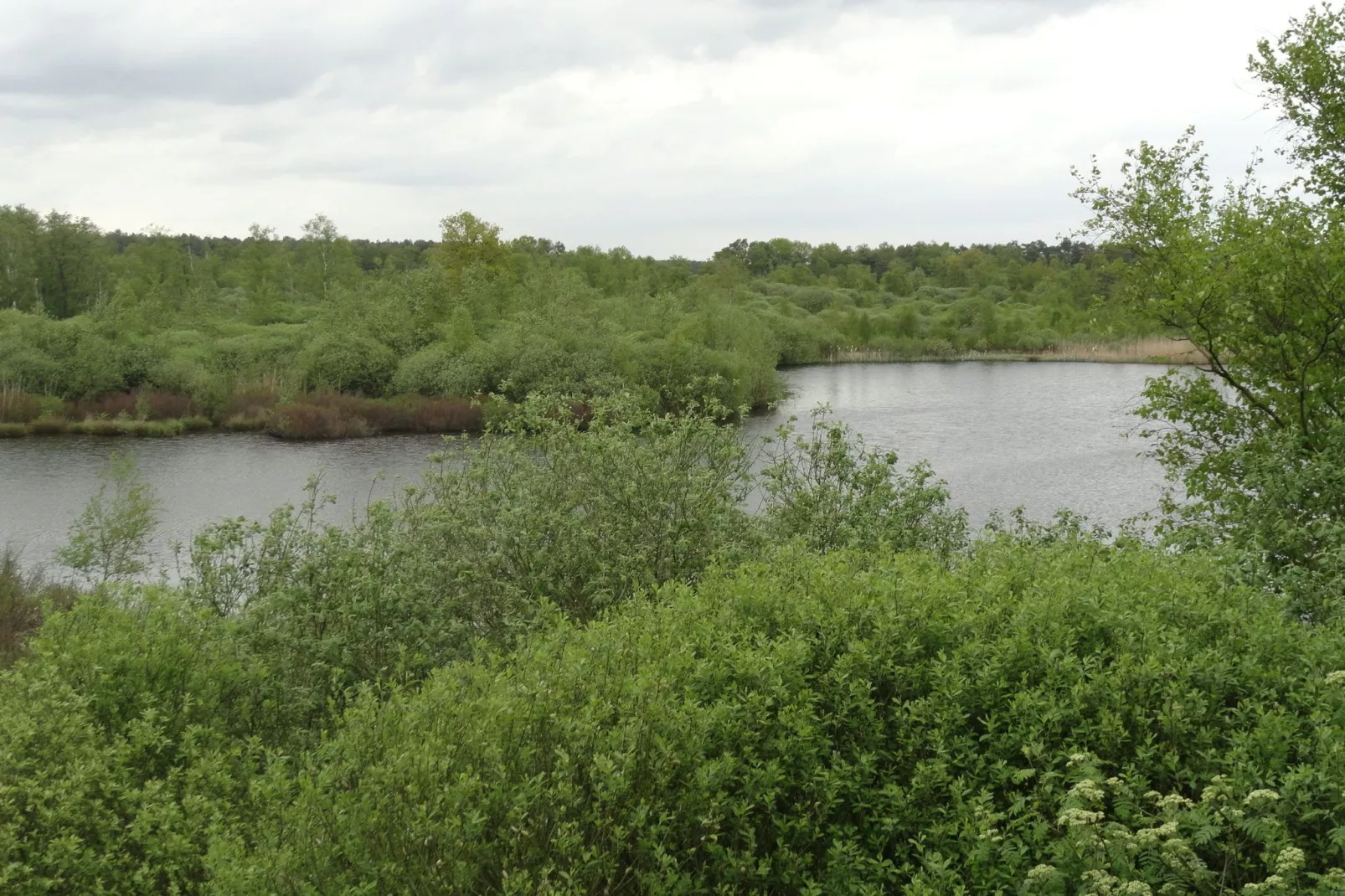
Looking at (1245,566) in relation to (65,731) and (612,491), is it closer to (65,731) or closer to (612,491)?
(612,491)

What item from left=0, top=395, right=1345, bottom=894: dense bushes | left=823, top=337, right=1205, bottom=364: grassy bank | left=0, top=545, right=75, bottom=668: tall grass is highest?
left=823, top=337, right=1205, bottom=364: grassy bank

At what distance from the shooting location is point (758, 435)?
30.4m

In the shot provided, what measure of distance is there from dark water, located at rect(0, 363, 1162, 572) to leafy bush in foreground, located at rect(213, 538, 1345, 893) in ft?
43.2

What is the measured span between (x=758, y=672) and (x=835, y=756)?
1.80ft

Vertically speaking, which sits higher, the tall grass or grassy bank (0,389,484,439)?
grassy bank (0,389,484,439)

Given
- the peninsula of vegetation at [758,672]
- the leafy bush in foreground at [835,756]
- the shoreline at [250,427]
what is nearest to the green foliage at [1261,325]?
the peninsula of vegetation at [758,672]

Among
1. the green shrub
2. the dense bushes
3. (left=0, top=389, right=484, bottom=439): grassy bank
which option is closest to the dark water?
(left=0, top=389, right=484, bottom=439): grassy bank

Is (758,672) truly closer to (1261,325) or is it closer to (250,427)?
(1261,325)

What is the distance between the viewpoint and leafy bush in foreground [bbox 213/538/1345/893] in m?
4.25

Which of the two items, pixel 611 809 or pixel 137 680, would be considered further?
pixel 137 680

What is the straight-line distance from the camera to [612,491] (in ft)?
37.8

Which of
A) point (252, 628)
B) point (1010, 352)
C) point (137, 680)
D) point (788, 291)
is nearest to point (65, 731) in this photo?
point (137, 680)

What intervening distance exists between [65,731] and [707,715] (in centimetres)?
442

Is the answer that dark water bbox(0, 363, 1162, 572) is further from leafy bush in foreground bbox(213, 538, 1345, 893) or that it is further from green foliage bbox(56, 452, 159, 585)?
leafy bush in foreground bbox(213, 538, 1345, 893)
